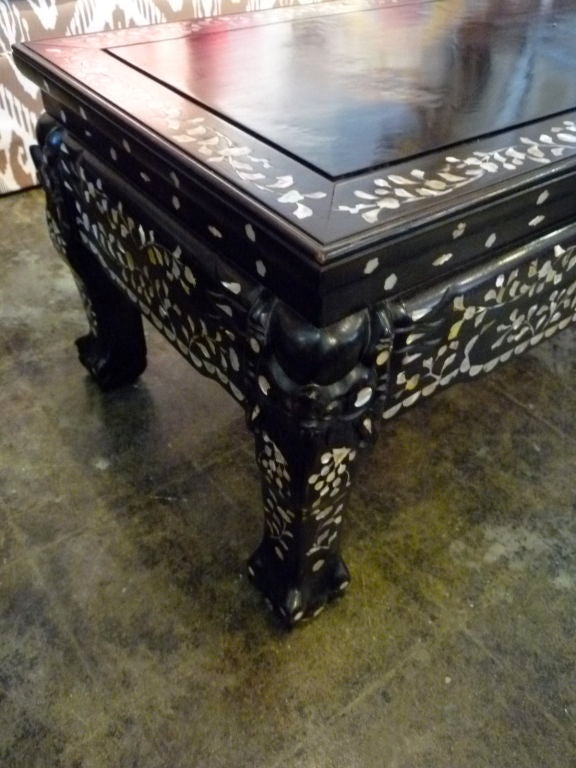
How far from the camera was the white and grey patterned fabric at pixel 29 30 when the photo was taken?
1722 mm

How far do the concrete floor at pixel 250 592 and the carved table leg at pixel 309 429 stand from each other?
0.41 ft

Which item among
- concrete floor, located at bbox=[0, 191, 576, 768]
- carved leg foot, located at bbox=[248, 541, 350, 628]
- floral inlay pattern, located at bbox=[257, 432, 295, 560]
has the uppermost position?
floral inlay pattern, located at bbox=[257, 432, 295, 560]

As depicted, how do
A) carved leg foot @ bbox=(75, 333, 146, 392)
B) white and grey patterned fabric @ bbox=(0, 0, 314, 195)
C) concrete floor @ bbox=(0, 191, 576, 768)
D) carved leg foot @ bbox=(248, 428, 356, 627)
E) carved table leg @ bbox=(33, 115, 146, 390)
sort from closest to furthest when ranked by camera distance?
carved leg foot @ bbox=(248, 428, 356, 627) → concrete floor @ bbox=(0, 191, 576, 768) → carved table leg @ bbox=(33, 115, 146, 390) → carved leg foot @ bbox=(75, 333, 146, 392) → white and grey patterned fabric @ bbox=(0, 0, 314, 195)

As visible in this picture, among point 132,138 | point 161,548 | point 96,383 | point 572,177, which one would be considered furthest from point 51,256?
point 572,177

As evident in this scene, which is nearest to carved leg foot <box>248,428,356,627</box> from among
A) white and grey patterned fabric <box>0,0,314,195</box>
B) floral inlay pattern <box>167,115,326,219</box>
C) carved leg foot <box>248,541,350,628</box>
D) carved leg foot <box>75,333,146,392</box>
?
carved leg foot <box>248,541,350,628</box>

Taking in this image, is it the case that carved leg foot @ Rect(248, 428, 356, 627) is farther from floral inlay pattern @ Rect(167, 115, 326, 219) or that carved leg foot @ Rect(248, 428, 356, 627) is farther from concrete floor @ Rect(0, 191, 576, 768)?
floral inlay pattern @ Rect(167, 115, 326, 219)

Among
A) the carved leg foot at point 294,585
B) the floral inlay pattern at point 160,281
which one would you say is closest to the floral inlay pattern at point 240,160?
the floral inlay pattern at point 160,281

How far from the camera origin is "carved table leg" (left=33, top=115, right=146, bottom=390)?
3.06ft

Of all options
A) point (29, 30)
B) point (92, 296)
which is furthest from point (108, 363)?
point (29, 30)

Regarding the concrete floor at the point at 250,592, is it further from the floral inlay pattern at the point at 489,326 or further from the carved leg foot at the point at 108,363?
the floral inlay pattern at the point at 489,326

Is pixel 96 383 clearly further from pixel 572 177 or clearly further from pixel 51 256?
pixel 572 177

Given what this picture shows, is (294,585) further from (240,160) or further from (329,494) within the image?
(240,160)

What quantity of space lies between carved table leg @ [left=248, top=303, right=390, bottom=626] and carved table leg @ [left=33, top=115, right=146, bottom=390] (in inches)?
19.8

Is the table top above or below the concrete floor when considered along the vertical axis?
above
